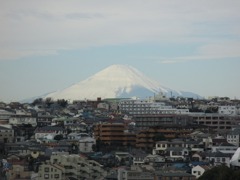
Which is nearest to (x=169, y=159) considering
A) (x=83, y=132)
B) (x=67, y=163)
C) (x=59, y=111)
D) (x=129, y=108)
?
(x=67, y=163)

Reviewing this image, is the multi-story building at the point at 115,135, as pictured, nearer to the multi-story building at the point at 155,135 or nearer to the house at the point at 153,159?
the multi-story building at the point at 155,135

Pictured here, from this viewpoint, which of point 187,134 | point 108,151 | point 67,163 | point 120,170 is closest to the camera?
point 120,170

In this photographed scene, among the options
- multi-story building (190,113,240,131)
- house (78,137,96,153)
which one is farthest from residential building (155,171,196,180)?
multi-story building (190,113,240,131)

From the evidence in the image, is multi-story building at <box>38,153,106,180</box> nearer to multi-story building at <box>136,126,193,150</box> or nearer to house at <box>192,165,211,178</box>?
house at <box>192,165,211,178</box>

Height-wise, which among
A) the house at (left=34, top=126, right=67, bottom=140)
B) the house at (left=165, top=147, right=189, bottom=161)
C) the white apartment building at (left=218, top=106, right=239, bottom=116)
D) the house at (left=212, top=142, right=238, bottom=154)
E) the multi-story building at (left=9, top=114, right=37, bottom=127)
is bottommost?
the house at (left=165, top=147, right=189, bottom=161)

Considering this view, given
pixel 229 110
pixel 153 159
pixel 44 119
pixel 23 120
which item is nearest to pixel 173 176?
pixel 153 159

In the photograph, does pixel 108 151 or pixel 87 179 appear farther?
pixel 108 151

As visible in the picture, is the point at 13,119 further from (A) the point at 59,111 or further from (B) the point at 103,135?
(B) the point at 103,135

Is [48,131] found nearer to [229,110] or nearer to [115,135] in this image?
[115,135]
